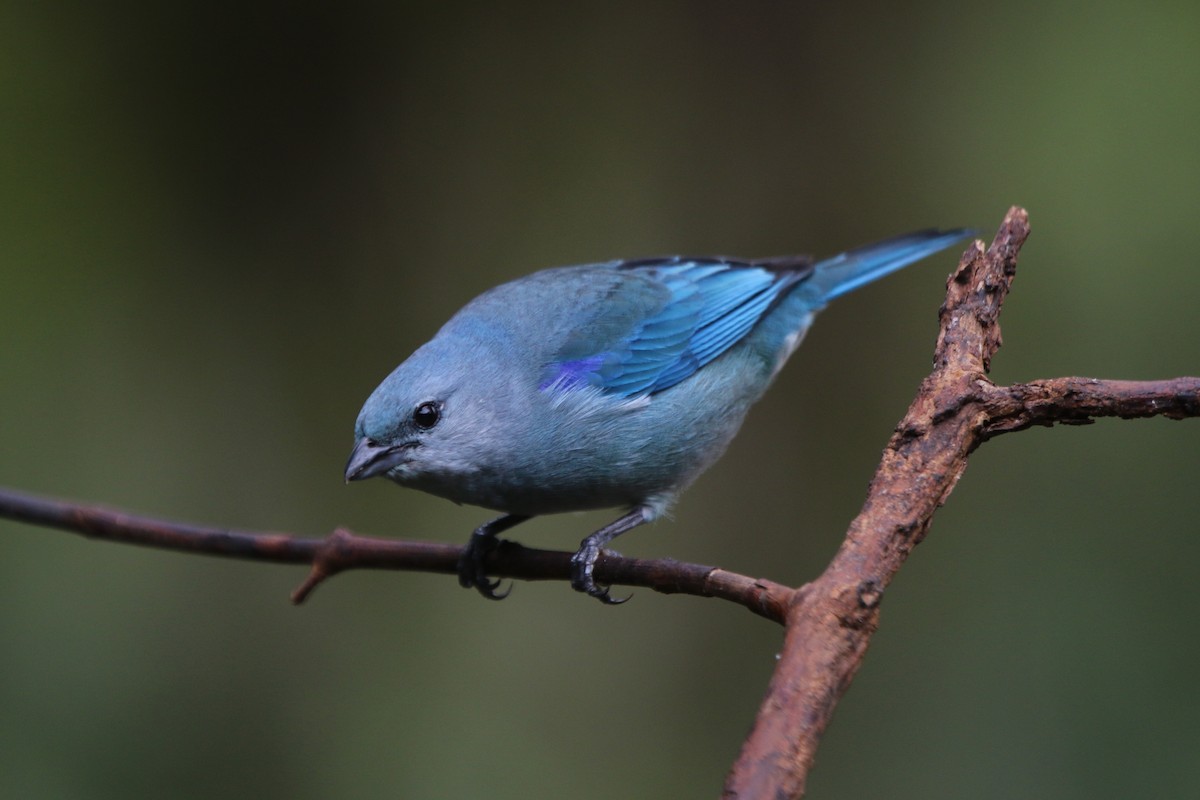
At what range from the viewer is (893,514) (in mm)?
1892

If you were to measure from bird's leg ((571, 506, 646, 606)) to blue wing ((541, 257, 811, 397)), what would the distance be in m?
0.42

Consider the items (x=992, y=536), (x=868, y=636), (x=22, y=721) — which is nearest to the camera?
(x=868, y=636)

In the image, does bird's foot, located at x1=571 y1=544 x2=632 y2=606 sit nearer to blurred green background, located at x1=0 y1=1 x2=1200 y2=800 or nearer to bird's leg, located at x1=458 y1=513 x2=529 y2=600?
bird's leg, located at x1=458 y1=513 x2=529 y2=600

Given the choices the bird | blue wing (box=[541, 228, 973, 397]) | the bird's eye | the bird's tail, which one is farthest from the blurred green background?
the bird's eye

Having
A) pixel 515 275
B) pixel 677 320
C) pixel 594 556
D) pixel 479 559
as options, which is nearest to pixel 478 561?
pixel 479 559

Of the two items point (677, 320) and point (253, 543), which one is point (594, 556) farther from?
point (677, 320)

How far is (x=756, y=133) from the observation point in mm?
6051

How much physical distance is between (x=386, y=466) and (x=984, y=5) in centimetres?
436

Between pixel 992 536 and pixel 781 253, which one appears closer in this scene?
pixel 992 536

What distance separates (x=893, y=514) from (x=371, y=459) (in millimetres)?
1612

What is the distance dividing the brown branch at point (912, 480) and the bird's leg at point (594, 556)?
3.42ft

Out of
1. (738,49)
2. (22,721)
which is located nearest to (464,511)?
(22,721)

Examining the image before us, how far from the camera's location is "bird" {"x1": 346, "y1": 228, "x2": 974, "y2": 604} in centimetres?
319

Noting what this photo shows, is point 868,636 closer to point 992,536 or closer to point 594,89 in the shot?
point 992,536
